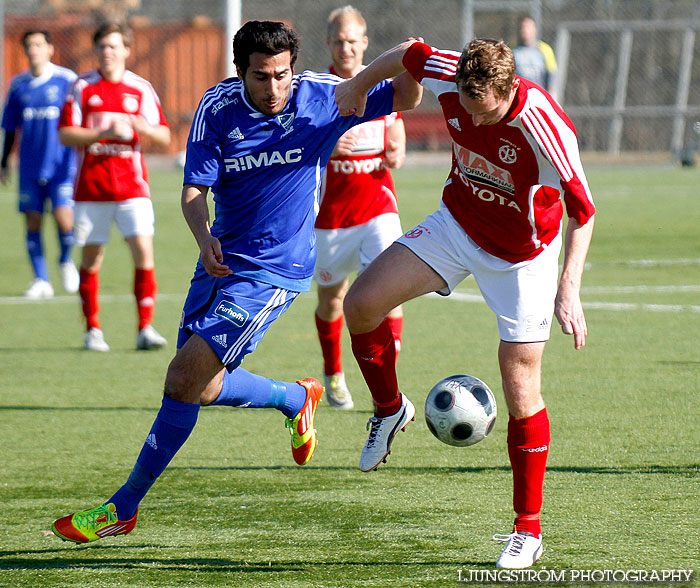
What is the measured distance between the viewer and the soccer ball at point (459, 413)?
14.2ft

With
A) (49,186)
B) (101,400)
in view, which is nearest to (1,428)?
(101,400)

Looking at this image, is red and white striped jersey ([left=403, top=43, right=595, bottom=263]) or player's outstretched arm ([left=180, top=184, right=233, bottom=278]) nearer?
red and white striped jersey ([left=403, top=43, right=595, bottom=263])

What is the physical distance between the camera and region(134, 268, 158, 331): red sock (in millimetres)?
8102

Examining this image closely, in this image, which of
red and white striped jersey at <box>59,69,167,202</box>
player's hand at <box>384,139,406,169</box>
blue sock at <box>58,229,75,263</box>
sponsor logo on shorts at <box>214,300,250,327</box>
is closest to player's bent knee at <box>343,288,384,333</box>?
sponsor logo on shorts at <box>214,300,250,327</box>

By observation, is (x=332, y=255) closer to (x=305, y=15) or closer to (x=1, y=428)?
(x=1, y=428)

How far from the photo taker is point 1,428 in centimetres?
604

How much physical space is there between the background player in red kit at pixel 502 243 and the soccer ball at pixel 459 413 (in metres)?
0.29

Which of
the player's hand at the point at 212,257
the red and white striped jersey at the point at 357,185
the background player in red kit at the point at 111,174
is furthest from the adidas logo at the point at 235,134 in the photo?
the background player in red kit at the point at 111,174

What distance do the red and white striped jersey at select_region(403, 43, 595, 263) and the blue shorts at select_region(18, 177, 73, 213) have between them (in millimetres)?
7616

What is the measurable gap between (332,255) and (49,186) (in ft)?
19.3

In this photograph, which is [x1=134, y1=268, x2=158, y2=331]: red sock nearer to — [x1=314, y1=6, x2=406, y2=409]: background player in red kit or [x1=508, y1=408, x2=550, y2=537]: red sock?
[x1=314, y1=6, x2=406, y2=409]: background player in red kit

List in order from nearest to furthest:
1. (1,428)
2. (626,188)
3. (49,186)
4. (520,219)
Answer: (520,219) → (1,428) → (49,186) → (626,188)

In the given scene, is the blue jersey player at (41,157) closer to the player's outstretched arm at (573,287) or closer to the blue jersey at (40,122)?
the blue jersey at (40,122)

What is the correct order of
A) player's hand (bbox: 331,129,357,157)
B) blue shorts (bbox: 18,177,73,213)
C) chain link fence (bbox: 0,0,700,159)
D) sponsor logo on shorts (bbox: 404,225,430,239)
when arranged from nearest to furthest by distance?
sponsor logo on shorts (bbox: 404,225,430,239)
player's hand (bbox: 331,129,357,157)
blue shorts (bbox: 18,177,73,213)
chain link fence (bbox: 0,0,700,159)
